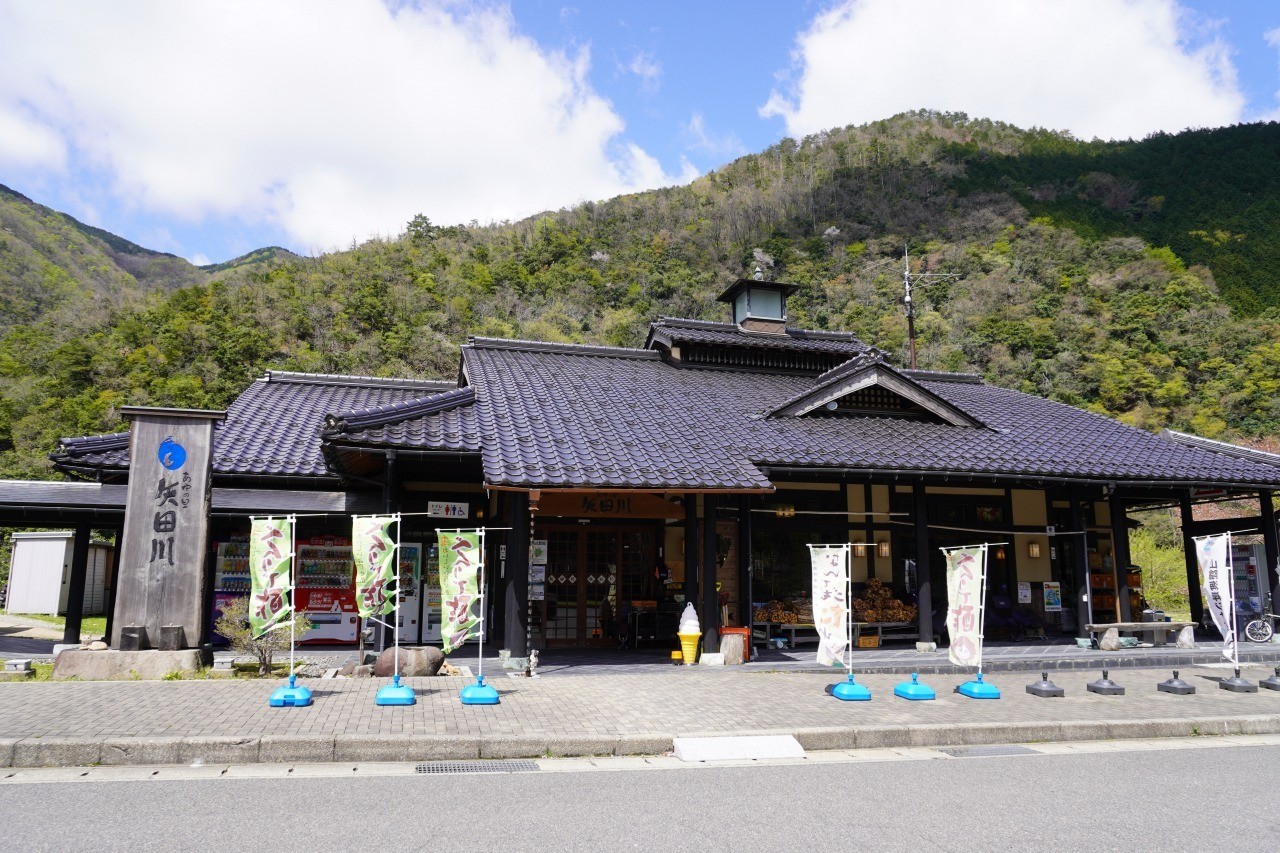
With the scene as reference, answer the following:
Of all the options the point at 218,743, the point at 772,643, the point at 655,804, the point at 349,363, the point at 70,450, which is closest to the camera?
the point at 655,804

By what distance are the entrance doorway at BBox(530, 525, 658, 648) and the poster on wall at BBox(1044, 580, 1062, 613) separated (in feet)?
29.1

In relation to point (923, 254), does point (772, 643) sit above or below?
below

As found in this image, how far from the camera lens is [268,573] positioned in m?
10.1

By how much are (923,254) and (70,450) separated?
6034 cm

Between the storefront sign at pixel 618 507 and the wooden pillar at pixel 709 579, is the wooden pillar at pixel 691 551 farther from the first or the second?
the storefront sign at pixel 618 507

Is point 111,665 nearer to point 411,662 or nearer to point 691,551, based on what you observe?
point 411,662

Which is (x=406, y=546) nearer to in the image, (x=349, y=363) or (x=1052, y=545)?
(x=1052, y=545)

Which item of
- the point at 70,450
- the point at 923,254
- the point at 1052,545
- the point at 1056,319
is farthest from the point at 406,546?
the point at 923,254

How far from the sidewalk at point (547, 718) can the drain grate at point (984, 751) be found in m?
0.22

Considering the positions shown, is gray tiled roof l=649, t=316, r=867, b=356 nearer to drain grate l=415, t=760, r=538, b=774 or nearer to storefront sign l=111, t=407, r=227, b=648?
storefront sign l=111, t=407, r=227, b=648

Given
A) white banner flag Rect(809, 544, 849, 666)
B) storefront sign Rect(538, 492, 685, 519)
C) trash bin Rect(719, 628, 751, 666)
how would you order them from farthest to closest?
storefront sign Rect(538, 492, 685, 519)
trash bin Rect(719, 628, 751, 666)
white banner flag Rect(809, 544, 849, 666)

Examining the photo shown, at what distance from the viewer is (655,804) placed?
5.99 meters

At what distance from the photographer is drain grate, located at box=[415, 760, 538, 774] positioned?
6947 mm

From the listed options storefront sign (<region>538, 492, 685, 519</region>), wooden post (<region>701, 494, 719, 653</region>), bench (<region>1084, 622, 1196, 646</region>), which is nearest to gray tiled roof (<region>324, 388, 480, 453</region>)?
storefront sign (<region>538, 492, 685, 519</region>)
